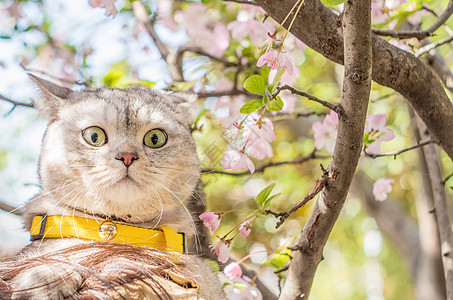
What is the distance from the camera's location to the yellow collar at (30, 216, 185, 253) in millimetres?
1166

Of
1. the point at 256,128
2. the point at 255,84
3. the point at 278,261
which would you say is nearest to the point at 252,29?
the point at 256,128

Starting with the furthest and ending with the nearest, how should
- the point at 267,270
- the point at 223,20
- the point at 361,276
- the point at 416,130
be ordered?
1. the point at 361,276
2. the point at 223,20
3. the point at 416,130
4. the point at 267,270

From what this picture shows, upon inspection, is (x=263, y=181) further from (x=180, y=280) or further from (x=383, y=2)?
(x=180, y=280)

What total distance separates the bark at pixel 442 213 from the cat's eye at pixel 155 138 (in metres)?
1.21

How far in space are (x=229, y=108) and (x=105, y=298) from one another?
163cm

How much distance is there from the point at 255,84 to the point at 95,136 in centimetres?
52

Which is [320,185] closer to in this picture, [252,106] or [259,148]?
[252,106]

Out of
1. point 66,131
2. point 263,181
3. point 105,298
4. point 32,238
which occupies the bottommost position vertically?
point 105,298

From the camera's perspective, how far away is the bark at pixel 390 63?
3.60ft

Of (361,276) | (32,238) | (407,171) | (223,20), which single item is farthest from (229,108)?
(361,276)

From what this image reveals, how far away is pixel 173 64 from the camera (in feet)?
6.96

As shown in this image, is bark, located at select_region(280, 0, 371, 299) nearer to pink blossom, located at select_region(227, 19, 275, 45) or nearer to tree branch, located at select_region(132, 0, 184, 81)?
pink blossom, located at select_region(227, 19, 275, 45)

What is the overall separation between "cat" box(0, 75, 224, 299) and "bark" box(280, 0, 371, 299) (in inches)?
11.6

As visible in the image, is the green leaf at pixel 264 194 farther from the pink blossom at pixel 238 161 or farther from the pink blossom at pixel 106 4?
the pink blossom at pixel 106 4
